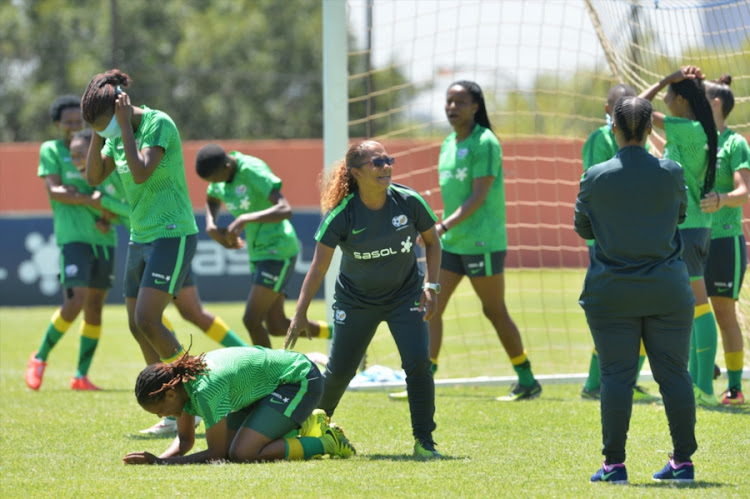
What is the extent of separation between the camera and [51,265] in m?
18.9

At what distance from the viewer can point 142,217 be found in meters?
6.80

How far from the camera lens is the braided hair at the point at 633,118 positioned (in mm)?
5051

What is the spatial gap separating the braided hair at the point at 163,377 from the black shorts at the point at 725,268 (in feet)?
12.9

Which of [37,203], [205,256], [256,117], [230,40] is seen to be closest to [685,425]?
[205,256]

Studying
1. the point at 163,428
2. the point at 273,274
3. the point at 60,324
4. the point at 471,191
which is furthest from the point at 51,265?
the point at 163,428

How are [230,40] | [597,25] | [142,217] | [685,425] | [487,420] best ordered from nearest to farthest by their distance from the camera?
1. [685,425]
2. [142,217]
3. [487,420]
4. [597,25]
5. [230,40]

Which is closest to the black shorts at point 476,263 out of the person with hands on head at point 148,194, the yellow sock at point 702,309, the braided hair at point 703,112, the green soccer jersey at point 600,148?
the green soccer jersey at point 600,148

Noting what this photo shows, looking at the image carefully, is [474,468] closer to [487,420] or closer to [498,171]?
[487,420]

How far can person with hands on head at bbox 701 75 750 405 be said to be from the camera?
7534 mm

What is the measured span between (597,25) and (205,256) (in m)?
11.3

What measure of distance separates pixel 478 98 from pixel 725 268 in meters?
2.27

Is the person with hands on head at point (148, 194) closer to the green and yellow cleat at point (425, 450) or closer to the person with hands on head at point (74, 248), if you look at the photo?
the green and yellow cleat at point (425, 450)

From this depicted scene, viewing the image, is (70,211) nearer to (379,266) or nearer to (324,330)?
(324,330)

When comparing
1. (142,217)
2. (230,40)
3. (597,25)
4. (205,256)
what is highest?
(230,40)
